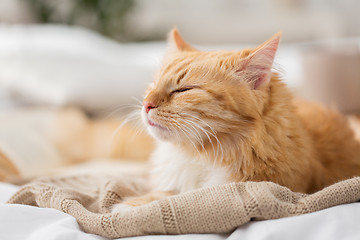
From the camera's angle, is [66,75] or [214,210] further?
[66,75]

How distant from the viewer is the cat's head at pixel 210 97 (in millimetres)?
1019

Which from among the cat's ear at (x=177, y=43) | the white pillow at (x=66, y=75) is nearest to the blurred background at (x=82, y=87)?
the white pillow at (x=66, y=75)

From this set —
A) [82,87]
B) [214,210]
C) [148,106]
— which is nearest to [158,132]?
[148,106]

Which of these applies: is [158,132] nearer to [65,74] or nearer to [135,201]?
[135,201]

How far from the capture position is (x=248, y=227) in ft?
2.81

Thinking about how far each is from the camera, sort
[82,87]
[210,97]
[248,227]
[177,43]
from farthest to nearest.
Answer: [82,87] → [177,43] → [210,97] → [248,227]

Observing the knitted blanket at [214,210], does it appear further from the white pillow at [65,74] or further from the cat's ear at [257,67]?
the white pillow at [65,74]

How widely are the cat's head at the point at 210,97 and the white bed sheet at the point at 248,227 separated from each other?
271mm

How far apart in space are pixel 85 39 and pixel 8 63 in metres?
0.68

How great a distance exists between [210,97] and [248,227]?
0.33 m

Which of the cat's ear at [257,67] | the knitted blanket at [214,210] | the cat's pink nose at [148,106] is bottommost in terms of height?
the knitted blanket at [214,210]

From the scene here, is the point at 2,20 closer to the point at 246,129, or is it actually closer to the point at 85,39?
the point at 85,39

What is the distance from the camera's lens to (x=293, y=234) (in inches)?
31.4

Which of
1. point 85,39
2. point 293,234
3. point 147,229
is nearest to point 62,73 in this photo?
point 85,39
